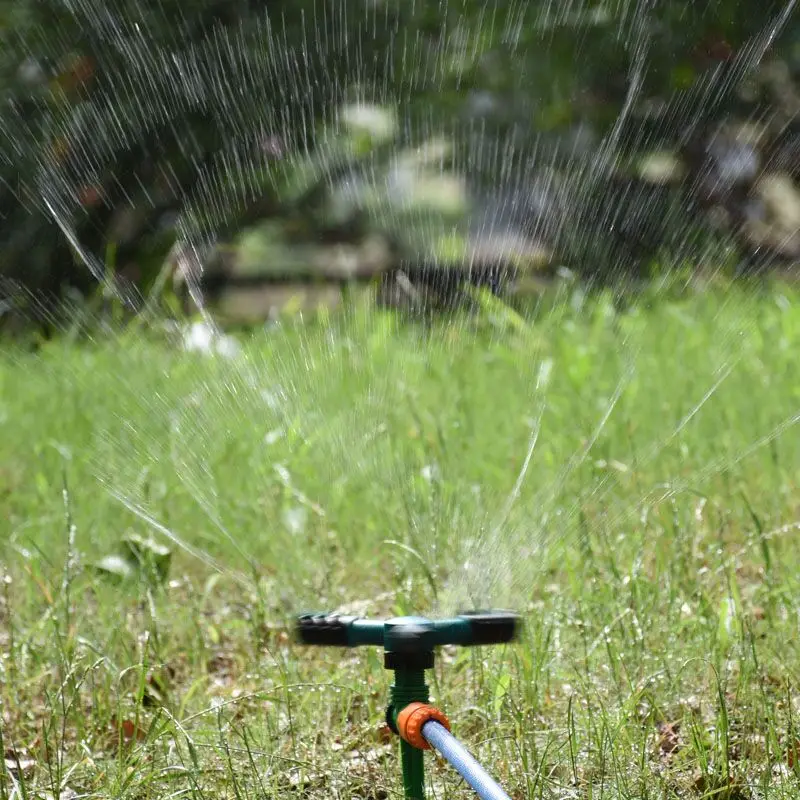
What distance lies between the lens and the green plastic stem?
128 centimetres

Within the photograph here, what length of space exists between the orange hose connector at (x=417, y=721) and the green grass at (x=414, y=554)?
0.21 m

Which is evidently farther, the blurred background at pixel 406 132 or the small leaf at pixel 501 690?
the blurred background at pixel 406 132

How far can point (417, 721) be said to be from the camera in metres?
1.22

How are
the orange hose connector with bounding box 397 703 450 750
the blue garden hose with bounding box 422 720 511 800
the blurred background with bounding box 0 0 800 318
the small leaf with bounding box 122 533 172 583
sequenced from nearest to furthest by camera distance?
the blue garden hose with bounding box 422 720 511 800 → the orange hose connector with bounding box 397 703 450 750 → the small leaf with bounding box 122 533 172 583 → the blurred background with bounding box 0 0 800 318

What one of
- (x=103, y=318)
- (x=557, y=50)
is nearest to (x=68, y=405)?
(x=103, y=318)

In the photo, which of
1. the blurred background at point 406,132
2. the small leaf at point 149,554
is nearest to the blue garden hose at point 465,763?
the small leaf at point 149,554

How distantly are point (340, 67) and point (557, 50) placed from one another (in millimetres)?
928

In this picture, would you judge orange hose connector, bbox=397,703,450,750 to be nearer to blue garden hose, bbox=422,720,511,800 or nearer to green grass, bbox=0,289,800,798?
blue garden hose, bbox=422,720,511,800

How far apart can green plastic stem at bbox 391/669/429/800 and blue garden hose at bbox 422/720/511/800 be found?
3.4 inches

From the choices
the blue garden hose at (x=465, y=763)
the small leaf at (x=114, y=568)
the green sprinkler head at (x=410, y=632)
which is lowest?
the blue garden hose at (x=465, y=763)

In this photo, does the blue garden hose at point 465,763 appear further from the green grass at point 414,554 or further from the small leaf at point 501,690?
the small leaf at point 501,690

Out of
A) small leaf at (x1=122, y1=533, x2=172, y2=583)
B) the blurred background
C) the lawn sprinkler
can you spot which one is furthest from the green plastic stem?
the blurred background

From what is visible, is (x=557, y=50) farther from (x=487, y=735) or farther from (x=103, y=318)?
(x=487, y=735)

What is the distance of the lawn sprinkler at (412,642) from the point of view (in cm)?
123
